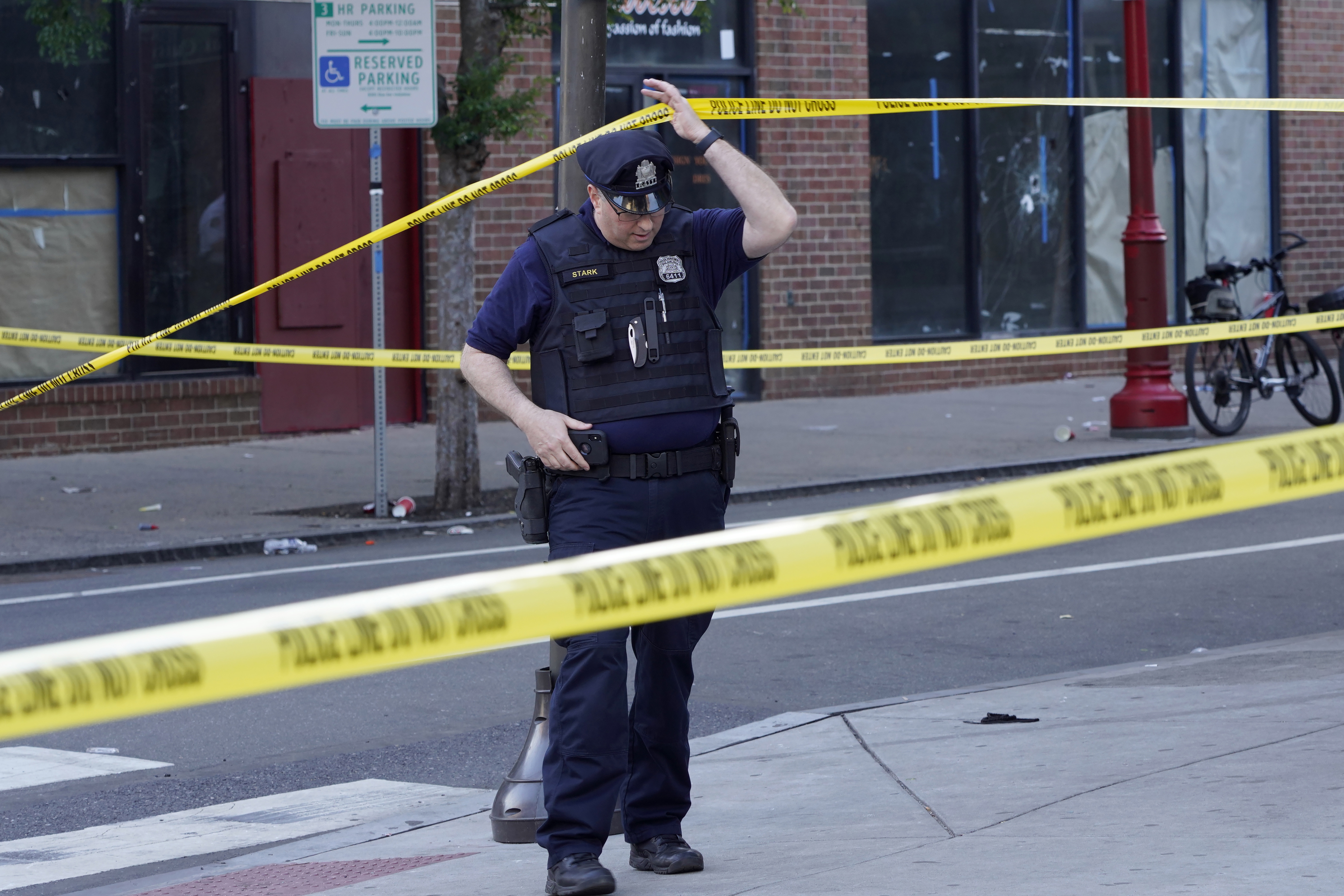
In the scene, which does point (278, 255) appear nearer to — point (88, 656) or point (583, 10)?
point (583, 10)

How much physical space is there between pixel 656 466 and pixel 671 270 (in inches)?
20.1

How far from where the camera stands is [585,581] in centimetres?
292

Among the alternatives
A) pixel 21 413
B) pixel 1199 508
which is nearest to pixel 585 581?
pixel 1199 508

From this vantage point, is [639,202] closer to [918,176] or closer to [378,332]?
[378,332]

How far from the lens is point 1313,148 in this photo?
895 inches

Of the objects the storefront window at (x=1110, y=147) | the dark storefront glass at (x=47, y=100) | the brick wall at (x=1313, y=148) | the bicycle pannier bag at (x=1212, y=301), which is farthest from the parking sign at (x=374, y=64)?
the brick wall at (x=1313, y=148)

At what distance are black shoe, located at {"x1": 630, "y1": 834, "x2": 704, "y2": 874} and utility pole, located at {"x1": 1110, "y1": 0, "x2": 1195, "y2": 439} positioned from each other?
36.8ft

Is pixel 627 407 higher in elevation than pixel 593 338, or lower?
lower

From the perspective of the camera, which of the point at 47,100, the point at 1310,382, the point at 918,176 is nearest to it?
the point at 47,100

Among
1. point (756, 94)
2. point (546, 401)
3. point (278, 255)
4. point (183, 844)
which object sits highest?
point (756, 94)

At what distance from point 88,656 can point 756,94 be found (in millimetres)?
16703

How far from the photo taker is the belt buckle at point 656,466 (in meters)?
4.60

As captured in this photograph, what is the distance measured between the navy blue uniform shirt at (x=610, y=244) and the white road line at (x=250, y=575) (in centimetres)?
514

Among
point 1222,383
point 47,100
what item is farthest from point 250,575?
point 1222,383
